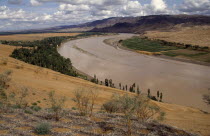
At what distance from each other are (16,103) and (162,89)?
27007mm

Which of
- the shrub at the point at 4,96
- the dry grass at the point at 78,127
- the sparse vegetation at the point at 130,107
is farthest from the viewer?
the shrub at the point at 4,96

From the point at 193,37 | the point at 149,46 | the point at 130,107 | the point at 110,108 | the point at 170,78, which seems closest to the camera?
the point at 130,107

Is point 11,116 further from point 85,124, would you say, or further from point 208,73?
point 208,73

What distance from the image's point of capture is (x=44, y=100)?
2011cm

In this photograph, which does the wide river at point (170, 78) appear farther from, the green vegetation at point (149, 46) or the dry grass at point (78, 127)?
the green vegetation at point (149, 46)

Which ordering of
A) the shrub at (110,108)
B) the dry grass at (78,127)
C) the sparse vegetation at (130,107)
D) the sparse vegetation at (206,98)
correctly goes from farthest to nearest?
1. the sparse vegetation at (206,98)
2. the shrub at (110,108)
3. the sparse vegetation at (130,107)
4. the dry grass at (78,127)

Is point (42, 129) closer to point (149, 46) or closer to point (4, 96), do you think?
point (4, 96)

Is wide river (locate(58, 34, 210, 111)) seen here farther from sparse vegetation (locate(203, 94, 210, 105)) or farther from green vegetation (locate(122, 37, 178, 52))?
green vegetation (locate(122, 37, 178, 52))

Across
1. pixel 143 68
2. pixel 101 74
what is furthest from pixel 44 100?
pixel 143 68

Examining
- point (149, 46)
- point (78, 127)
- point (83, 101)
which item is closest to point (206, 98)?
point (83, 101)

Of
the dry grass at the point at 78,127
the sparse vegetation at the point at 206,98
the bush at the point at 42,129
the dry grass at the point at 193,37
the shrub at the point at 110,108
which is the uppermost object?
the dry grass at the point at 193,37

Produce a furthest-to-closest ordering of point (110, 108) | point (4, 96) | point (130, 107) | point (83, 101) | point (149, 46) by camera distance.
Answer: point (149, 46) → point (110, 108) → point (83, 101) → point (4, 96) → point (130, 107)

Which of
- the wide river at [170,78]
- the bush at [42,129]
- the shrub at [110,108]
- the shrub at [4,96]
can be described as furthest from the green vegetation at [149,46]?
the bush at [42,129]

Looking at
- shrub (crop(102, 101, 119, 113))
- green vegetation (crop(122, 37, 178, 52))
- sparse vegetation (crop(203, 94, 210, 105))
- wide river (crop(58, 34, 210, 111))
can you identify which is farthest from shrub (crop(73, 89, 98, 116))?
green vegetation (crop(122, 37, 178, 52))
